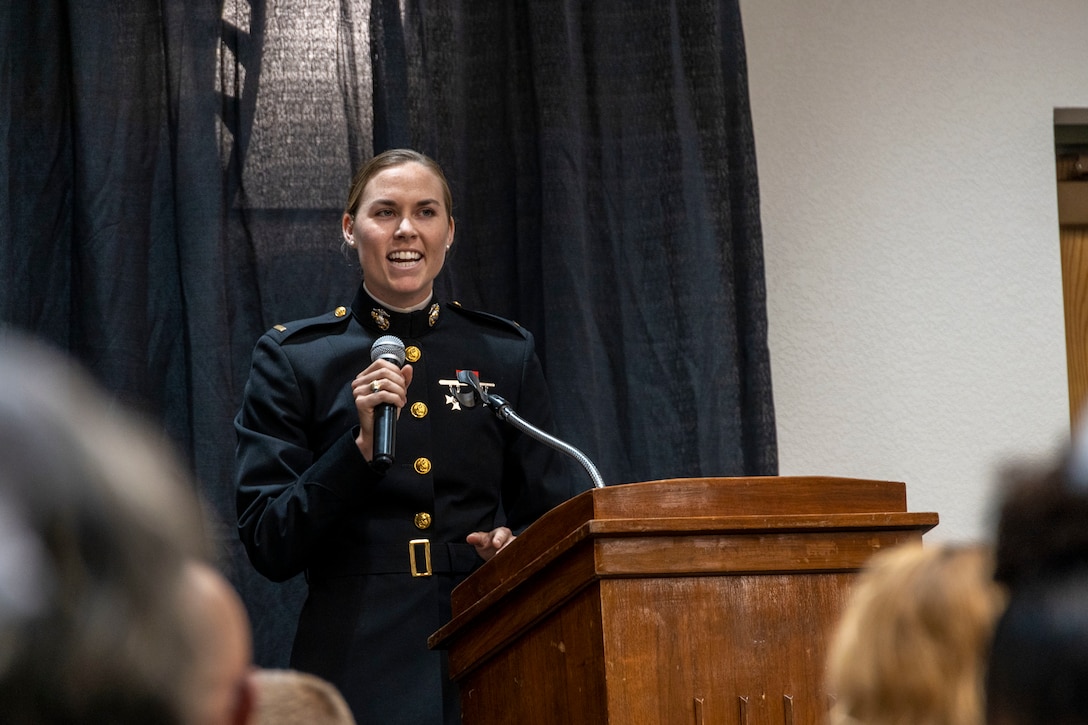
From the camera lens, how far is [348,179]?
117 inches

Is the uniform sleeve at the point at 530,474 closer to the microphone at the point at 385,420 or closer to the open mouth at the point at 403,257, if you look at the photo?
the open mouth at the point at 403,257

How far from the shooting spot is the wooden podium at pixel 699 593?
153 centimetres

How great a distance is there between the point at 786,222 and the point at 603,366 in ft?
1.99

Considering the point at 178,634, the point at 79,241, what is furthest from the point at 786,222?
the point at 178,634

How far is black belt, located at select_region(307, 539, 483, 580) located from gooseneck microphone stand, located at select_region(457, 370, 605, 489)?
0.80 ft

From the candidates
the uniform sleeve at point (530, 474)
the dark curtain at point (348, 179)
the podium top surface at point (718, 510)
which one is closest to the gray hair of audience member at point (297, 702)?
the podium top surface at point (718, 510)

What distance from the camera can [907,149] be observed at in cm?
331

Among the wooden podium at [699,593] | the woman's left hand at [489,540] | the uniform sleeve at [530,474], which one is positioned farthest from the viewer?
the uniform sleeve at [530,474]

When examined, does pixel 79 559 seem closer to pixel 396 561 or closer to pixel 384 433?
pixel 384 433

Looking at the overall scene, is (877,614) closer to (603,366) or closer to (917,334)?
(603,366)

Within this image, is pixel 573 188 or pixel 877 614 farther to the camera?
pixel 573 188

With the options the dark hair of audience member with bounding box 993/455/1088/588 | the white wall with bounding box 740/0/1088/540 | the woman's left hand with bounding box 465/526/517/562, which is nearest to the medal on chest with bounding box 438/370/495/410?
the woman's left hand with bounding box 465/526/517/562

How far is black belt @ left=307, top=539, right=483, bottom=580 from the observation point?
6.99ft

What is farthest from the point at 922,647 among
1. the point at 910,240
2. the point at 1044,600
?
the point at 910,240
